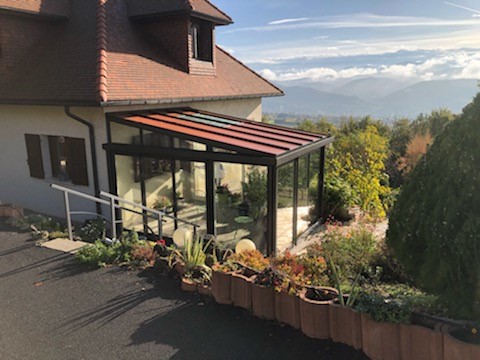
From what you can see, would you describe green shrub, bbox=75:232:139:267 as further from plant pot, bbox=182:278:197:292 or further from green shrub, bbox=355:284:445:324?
green shrub, bbox=355:284:445:324

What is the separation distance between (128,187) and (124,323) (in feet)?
16.6

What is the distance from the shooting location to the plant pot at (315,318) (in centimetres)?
484

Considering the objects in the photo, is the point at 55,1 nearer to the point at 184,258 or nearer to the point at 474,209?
the point at 184,258

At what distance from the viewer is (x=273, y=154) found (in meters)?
8.14

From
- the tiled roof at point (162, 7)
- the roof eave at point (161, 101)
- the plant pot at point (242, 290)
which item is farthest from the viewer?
the tiled roof at point (162, 7)

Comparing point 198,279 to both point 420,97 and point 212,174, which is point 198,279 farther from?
point 420,97

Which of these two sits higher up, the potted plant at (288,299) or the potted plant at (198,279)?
the potted plant at (288,299)

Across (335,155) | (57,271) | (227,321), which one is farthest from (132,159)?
(335,155)

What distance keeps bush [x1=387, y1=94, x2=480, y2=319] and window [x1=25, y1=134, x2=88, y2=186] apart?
895 centimetres

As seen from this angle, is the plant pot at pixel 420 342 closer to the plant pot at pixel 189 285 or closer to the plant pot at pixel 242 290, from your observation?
the plant pot at pixel 242 290

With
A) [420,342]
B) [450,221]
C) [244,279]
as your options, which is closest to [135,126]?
[244,279]

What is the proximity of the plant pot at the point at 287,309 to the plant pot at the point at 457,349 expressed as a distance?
179 cm

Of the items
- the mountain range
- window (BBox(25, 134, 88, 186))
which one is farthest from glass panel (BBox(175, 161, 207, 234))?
the mountain range

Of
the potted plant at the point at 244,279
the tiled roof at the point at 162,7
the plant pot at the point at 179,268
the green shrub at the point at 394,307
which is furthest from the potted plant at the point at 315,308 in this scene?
the tiled roof at the point at 162,7
